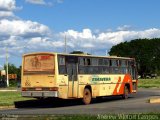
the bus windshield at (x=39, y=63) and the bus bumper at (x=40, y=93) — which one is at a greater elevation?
the bus windshield at (x=39, y=63)

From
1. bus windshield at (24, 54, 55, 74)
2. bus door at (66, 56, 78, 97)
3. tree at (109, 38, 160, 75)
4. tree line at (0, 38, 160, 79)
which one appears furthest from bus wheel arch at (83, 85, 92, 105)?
tree at (109, 38, 160, 75)

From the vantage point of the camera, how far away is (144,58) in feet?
420

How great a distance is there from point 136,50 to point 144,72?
7074 millimetres

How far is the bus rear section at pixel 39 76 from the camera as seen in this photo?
2819cm

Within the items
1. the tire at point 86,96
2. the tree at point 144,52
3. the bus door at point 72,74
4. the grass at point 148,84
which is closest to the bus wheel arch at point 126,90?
the tire at point 86,96

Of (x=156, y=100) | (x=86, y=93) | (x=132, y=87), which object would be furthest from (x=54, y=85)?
(x=132, y=87)

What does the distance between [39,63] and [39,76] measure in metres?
0.79

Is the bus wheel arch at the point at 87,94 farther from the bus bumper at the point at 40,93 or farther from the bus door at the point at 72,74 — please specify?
the bus bumper at the point at 40,93

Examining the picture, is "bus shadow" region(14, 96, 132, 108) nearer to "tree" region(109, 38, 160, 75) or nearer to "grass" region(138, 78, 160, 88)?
"grass" region(138, 78, 160, 88)

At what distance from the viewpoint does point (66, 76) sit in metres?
28.8

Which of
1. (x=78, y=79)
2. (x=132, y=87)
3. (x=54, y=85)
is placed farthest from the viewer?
(x=132, y=87)

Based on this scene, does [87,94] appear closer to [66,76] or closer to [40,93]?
[66,76]

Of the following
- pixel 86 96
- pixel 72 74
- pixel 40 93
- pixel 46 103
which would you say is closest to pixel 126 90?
pixel 86 96

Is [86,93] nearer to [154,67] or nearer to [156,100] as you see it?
[156,100]
